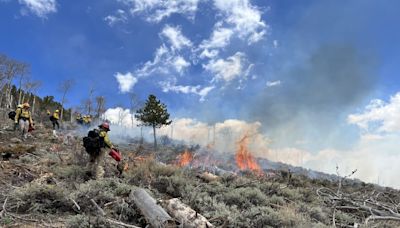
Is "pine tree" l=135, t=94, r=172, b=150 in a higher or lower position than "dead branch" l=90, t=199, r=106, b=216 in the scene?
higher

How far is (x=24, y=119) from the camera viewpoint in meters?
19.0

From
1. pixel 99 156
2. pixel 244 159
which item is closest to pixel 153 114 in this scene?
pixel 244 159

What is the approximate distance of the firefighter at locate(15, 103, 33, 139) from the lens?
725 inches

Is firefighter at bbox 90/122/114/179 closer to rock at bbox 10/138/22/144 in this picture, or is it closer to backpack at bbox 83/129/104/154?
backpack at bbox 83/129/104/154

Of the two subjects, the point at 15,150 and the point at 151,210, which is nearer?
the point at 151,210

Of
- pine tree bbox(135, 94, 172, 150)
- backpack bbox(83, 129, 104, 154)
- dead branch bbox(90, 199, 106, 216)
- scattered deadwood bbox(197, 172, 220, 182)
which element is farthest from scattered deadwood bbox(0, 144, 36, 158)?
pine tree bbox(135, 94, 172, 150)

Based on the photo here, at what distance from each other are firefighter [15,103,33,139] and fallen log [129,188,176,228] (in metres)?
12.8

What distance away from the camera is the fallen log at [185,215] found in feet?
21.8

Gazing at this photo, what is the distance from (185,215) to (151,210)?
645 mm

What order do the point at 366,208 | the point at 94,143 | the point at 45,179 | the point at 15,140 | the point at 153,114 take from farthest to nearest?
the point at 153,114, the point at 15,140, the point at 94,143, the point at 366,208, the point at 45,179

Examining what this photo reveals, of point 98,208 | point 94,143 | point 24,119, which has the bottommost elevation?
point 98,208

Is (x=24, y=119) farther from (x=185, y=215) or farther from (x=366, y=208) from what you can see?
(x=366, y=208)

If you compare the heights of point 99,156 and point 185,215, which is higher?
point 99,156

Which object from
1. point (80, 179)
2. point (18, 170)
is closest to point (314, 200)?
point (80, 179)
